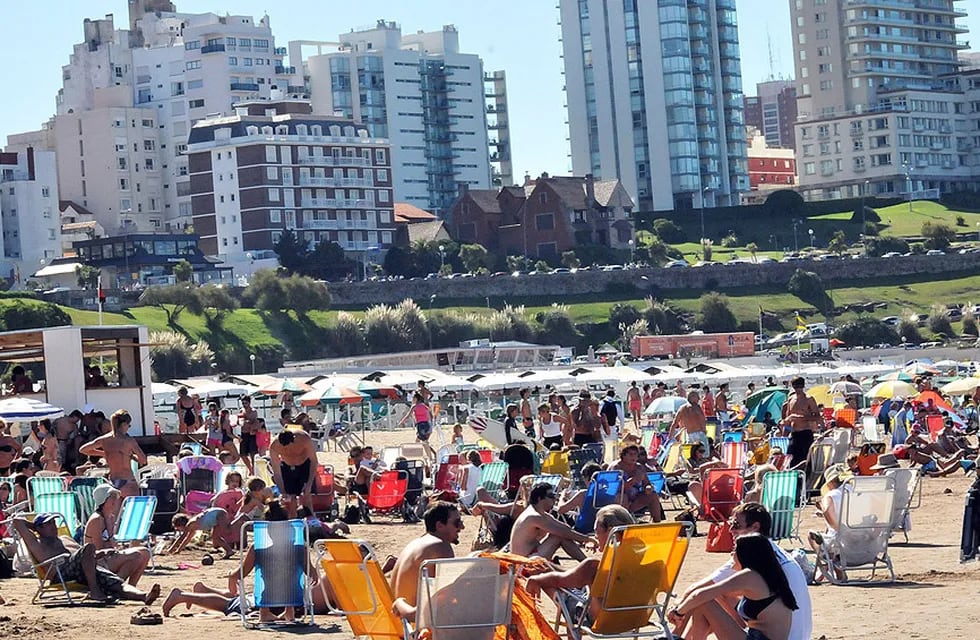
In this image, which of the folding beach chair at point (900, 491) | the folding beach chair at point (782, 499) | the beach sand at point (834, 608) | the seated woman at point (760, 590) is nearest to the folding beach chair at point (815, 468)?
the beach sand at point (834, 608)

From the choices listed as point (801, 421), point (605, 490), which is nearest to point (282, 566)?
point (605, 490)

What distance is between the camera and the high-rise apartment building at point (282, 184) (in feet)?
328

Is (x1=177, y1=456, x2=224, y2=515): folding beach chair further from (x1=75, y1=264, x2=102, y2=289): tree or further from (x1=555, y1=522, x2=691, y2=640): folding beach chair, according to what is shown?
(x1=75, y1=264, x2=102, y2=289): tree

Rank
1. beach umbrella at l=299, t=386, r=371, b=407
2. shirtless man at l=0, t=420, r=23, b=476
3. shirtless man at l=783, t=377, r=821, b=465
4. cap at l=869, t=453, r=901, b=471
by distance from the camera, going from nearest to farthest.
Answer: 1. cap at l=869, t=453, r=901, b=471
2. shirtless man at l=783, t=377, r=821, b=465
3. shirtless man at l=0, t=420, r=23, b=476
4. beach umbrella at l=299, t=386, r=371, b=407

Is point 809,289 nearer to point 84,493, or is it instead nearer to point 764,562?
point 84,493

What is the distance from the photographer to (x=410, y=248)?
97.8 m

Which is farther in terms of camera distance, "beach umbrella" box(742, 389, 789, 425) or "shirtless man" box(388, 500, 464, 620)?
"beach umbrella" box(742, 389, 789, 425)

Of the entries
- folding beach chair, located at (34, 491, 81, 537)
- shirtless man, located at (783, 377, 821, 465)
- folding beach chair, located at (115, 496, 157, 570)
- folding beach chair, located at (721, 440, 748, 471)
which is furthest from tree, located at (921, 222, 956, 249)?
folding beach chair, located at (115, 496, 157, 570)

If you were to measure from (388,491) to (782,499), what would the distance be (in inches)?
221

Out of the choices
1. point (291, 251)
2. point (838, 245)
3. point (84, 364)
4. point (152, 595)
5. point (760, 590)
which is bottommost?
point (152, 595)

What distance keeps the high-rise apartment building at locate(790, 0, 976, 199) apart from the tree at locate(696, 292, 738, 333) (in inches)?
1490

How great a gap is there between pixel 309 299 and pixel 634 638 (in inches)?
2928

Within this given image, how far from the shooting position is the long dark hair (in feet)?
24.5

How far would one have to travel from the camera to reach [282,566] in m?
10.4
